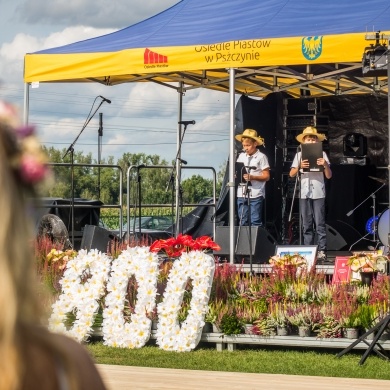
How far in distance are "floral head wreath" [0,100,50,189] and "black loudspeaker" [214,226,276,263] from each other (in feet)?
37.0

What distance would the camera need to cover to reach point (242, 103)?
1677 cm

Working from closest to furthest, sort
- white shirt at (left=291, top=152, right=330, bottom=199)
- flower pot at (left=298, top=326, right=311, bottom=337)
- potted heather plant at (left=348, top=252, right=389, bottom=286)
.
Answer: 1. flower pot at (left=298, top=326, right=311, bottom=337)
2. potted heather plant at (left=348, top=252, right=389, bottom=286)
3. white shirt at (left=291, top=152, right=330, bottom=199)

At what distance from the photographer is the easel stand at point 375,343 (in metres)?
8.05

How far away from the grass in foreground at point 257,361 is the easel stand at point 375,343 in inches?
2.3

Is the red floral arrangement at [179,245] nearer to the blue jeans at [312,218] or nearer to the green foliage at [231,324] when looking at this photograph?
the green foliage at [231,324]

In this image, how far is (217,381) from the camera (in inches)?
246

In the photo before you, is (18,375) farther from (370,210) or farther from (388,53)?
(370,210)

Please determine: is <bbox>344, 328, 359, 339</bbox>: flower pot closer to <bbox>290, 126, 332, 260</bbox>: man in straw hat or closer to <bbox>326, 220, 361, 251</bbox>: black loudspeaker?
<bbox>290, 126, 332, 260</bbox>: man in straw hat

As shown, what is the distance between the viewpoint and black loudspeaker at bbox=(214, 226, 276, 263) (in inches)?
497

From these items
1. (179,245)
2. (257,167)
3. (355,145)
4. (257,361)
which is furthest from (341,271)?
(355,145)

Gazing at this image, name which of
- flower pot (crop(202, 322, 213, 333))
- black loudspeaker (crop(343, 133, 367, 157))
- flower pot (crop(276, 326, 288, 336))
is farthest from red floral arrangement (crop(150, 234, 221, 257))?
black loudspeaker (crop(343, 133, 367, 157))

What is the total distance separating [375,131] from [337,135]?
65cm

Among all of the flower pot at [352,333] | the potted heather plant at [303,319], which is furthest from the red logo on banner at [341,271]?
the flower pot at [352,333]

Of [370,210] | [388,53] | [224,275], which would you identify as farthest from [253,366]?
[370,210]
